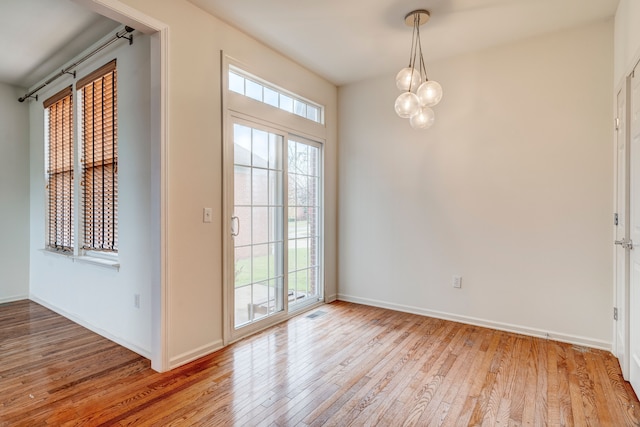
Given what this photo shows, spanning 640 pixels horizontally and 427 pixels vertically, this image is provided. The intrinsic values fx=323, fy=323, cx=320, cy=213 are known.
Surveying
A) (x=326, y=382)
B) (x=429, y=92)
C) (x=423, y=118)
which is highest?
(x=429, y=92)

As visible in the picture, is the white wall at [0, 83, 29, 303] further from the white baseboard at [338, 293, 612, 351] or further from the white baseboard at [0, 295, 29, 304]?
the white baseboard at [338, 293, 612, 351]

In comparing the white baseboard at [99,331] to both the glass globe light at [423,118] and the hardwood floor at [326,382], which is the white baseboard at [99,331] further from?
the glass globe light at [423,118]

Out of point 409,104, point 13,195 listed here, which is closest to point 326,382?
point 409,104

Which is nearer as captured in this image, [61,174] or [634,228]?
[634,228]

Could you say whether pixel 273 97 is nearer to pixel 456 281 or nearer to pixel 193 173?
pixel 193 173

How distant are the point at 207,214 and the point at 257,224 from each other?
2.15ft

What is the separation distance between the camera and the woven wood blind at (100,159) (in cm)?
304

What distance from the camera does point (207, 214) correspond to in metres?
2.70

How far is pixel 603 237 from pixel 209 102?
3577mm

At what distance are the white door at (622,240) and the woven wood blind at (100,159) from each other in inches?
161

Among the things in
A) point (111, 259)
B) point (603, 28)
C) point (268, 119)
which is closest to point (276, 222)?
point (268, 119)

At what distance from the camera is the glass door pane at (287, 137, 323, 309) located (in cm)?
374

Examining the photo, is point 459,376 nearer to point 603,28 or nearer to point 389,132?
point 389,132

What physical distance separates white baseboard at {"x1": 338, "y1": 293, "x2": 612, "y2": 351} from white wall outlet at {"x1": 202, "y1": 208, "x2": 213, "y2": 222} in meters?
2.29
